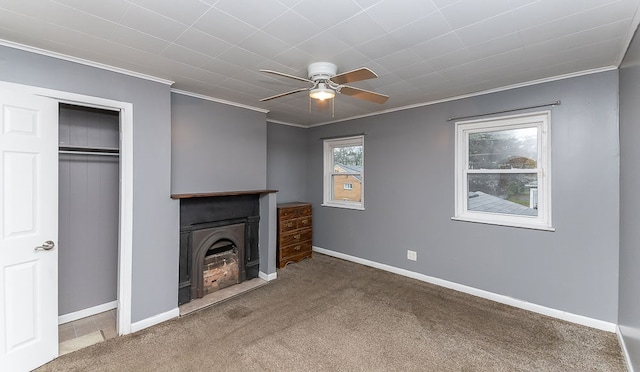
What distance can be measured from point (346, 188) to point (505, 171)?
2.45 meters

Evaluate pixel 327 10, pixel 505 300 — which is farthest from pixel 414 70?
pixel 505 300

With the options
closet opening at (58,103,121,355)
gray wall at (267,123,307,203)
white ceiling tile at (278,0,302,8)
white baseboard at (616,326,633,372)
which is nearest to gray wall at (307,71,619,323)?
white baseboard at (616,326,633,372)

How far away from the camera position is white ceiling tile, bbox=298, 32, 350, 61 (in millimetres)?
2006

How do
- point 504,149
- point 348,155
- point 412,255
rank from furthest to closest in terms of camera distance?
point 348,155
point 412,255
point 504,149

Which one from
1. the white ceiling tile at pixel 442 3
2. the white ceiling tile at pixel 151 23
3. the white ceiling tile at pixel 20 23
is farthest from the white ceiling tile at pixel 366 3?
the white ceiling tile at pixel 20 23

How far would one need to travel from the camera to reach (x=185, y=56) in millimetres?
2332

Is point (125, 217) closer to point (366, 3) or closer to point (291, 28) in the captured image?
point (291, 28)

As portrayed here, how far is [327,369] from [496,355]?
1.40 meters

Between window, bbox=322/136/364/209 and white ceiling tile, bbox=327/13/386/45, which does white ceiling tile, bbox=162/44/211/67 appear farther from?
window, bbox=322/136/364/209

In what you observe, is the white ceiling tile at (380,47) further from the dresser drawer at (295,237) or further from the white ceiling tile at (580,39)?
the dresser drawer at (295,237)

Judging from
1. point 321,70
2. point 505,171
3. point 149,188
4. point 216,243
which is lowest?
point 216,243

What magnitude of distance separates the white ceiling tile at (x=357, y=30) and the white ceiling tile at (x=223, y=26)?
23.4 inches

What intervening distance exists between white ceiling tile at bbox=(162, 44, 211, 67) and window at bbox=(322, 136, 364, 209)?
2827mm

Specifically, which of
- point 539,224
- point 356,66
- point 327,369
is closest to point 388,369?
point 327,369
